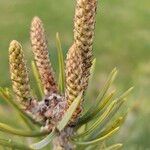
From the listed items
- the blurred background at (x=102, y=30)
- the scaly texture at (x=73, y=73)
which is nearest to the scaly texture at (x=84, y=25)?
the scaly texture at (x=73, y=73)

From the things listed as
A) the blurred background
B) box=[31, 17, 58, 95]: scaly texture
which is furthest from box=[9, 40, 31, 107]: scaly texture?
the blurred background

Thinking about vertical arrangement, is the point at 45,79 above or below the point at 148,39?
above

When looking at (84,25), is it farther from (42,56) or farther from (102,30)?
(102,30)

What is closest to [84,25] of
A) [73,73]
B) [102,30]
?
[73,73]

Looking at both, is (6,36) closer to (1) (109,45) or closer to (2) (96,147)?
(1) (109,45)

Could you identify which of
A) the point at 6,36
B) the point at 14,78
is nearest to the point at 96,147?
the point at 14,78

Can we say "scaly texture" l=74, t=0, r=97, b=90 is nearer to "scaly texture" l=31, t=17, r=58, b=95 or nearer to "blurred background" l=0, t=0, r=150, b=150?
"scaly texture" l=31, t=17, r=58, b=95
